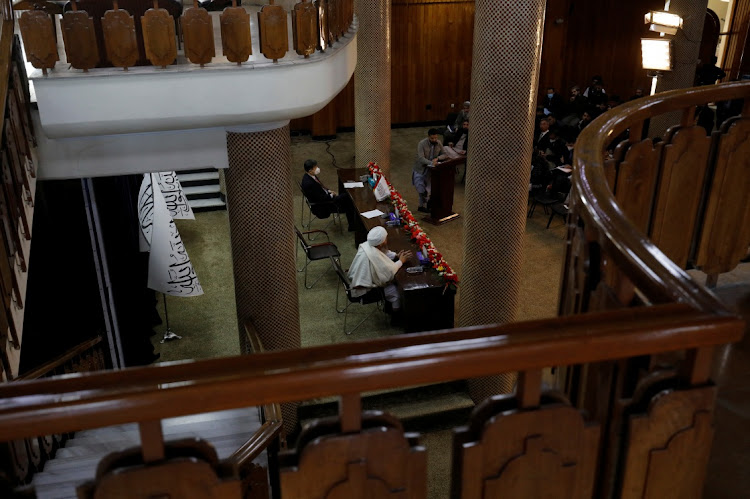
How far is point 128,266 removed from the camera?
8.20 meters

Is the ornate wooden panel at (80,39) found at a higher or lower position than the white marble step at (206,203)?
higher

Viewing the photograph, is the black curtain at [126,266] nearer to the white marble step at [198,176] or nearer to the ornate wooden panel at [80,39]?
the ornate wooden panel at [80,39]

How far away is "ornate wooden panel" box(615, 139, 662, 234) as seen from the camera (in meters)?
2.90

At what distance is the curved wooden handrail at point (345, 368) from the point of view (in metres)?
1.07

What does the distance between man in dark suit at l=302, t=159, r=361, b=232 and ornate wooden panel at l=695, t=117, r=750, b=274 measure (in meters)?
7.61

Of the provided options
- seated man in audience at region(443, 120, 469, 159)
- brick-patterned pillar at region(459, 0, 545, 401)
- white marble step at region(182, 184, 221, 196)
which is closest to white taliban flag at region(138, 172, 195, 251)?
brick-patterned pillar at region(459, 0, 545, 401)

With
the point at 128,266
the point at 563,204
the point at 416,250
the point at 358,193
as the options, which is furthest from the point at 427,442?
the point at 563,204

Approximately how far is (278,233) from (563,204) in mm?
6255

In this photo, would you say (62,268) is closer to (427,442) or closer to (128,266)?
(128,266)

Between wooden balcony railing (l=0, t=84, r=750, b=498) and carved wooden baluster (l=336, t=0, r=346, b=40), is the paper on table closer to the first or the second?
carved wooden baluster (l=336, t=0, r=346, b=40)

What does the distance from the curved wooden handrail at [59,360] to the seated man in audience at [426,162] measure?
6234mm

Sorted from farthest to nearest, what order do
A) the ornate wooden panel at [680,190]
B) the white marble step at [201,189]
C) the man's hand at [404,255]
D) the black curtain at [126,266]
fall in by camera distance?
1. the white marble step at [201,189]
2. the man's hand at [404,255]
3. the black curtain at [126,266]
4. the ornate wooden panel at [680,190]

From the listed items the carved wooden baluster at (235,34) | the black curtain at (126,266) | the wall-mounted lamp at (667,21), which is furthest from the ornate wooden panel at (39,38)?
the wall-mounted lamp at (667,21)

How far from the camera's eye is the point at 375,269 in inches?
336
